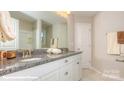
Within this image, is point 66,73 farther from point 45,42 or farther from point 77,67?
point 45,42

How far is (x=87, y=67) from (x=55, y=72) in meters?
0.39

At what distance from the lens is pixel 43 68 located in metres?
1.29

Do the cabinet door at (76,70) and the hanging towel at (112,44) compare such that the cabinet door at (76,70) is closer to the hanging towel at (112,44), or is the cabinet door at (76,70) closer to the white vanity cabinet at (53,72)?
the white vanity cabinet at (53,72)

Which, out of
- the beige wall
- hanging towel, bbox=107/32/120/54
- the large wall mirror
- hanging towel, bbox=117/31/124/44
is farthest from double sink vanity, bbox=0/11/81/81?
hanging towel, bbox=117/31/124/44

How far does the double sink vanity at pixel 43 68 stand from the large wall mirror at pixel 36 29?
18cm

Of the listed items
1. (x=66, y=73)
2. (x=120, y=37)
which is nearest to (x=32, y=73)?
(x=66, y=73)

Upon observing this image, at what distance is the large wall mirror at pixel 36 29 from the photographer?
1.58 meters

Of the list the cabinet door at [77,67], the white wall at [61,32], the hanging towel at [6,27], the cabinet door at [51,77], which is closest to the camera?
the cabinet door at [51,77]

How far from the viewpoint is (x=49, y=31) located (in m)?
1.70

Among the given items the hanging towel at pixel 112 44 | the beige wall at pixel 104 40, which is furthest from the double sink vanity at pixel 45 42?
the hanging towel at pixel 112 44

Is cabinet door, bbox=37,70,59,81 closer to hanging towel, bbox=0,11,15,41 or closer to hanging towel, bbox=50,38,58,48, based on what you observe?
hanging towel, bbox=50,38,58,48
